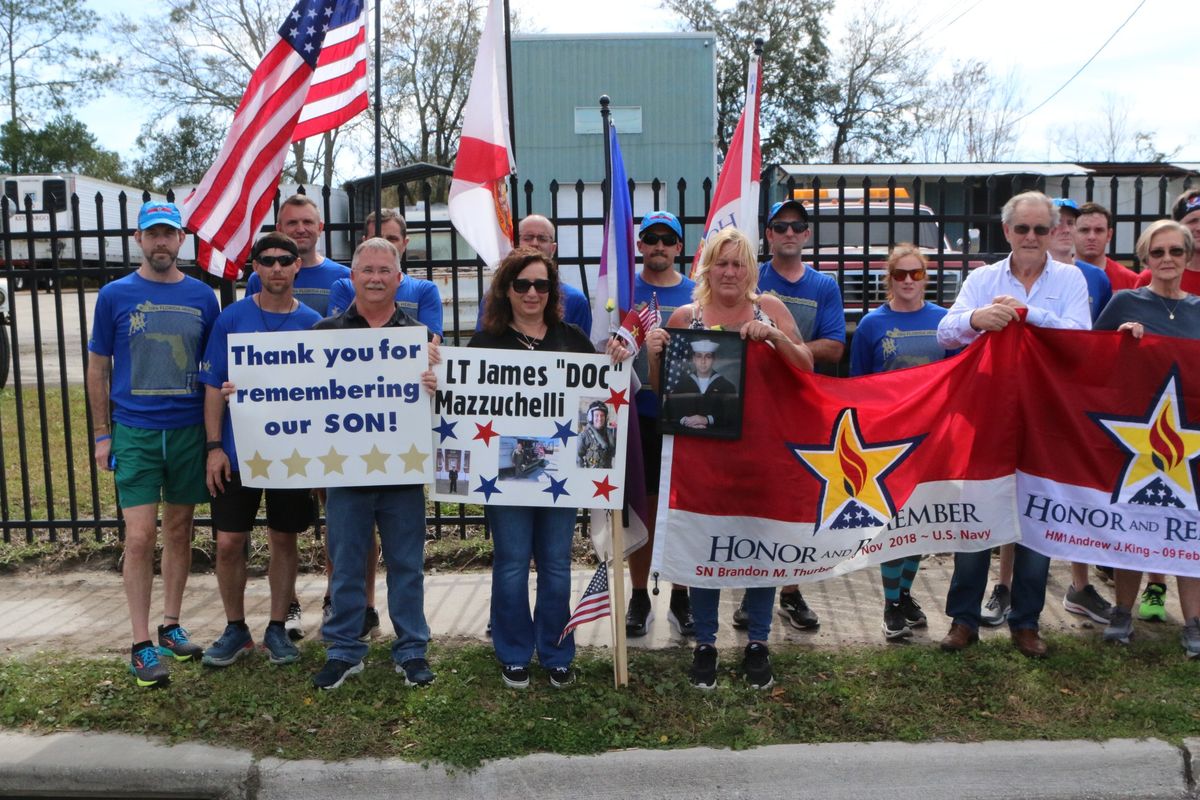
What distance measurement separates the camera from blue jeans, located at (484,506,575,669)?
457 cm

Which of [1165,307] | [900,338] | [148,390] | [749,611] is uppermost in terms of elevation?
[1165,307]

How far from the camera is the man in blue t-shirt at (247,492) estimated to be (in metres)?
4.72

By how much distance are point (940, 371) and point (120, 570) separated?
5202 mm

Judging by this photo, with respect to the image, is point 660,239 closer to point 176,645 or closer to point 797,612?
point 797,612

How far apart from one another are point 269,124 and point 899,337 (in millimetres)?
3445

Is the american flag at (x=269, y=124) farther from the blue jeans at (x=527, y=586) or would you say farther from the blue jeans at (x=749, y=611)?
the blue jeans at (x=749, y=611)

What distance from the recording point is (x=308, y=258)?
17.8 feet

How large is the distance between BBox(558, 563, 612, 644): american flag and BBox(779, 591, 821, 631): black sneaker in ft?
4.11

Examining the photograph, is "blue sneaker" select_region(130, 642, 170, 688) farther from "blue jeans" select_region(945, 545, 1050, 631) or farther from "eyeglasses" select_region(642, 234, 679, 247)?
"blue jeans" select_region(945, 545, 1050, 631)

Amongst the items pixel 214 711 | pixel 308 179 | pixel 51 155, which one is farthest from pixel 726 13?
pixel 214 711

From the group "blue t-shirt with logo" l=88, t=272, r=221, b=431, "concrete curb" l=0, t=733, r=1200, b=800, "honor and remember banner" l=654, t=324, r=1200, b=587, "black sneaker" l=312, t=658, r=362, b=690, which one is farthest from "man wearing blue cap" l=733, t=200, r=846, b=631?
"blue t-shirt with logo" l=88, t=272, r=221, b=431

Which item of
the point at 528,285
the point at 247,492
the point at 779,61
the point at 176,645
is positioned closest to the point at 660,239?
the point at 528,285

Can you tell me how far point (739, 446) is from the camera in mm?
4684

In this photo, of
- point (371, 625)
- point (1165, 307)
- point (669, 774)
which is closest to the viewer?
point (669, 774)
